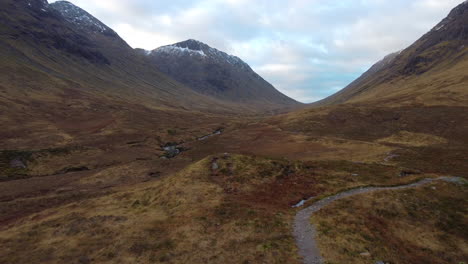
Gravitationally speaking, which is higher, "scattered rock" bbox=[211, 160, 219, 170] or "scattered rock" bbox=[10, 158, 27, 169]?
"scattered rock" bbox=[211, 160, 219, 170]

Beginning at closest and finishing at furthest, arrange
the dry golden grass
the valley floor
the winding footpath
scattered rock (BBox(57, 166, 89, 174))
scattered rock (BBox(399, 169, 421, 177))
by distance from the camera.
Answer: the winding footpath < the dry golden grass < the valley floor < scattered rock (BBox(399, 169, 421, 177)) < scattered rock (BBox(57, 166, 89, 174))

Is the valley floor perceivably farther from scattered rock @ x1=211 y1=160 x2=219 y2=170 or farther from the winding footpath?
the winding footpath

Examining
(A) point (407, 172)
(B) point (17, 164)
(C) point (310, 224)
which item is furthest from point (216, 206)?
(B) point (17, 164)

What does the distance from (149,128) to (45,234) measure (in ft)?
351

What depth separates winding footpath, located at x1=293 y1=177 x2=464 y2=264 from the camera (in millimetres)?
25812

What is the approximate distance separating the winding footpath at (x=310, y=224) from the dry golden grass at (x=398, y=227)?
0.83 m

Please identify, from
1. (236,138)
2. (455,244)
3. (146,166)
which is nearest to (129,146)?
(146,166)

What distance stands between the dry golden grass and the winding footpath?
2.74 feet

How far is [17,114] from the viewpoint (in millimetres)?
125375

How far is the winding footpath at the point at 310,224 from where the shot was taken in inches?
1016

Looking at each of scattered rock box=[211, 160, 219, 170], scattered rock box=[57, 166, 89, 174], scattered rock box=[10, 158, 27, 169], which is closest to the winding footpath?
scattered rock box=[211, 160, 219, 170]

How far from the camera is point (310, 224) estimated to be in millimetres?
32281

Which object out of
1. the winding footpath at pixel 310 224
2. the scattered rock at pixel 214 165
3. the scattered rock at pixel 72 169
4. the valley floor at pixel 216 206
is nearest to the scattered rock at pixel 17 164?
the valley floor at pixel 216 206

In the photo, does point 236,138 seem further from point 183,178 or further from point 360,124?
point 183,178
